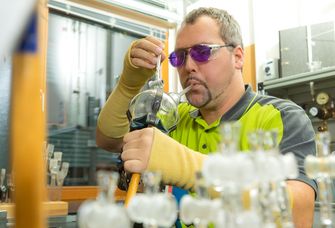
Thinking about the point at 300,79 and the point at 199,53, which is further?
the point at 300,79

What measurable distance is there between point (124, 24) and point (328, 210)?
308 cm

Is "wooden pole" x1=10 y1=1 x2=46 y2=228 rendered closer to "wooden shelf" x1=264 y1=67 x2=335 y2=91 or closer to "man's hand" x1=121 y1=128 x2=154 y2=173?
"man's hand" x1=121 y1=128 x2=154 y2=173

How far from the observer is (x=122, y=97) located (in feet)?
4.45

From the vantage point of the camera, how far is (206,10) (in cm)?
145

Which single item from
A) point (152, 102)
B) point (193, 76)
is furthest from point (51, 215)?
point (152, 102)

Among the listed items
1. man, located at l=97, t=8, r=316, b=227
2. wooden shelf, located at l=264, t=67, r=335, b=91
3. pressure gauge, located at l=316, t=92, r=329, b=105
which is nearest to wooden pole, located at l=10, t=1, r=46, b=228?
man, located at l=97, t=8, r=316, b=227

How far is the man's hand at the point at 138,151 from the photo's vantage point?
0.64 metres

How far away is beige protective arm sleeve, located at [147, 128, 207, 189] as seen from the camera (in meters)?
0.64

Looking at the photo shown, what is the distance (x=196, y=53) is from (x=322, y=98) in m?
1.58

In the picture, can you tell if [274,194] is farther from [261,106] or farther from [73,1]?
[73,1]

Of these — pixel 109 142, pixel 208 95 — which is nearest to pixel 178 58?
pixel 208 95

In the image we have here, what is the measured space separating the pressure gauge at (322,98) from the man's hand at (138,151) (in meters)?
2.18

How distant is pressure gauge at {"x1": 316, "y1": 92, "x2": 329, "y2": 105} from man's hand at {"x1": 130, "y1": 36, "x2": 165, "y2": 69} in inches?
67.2

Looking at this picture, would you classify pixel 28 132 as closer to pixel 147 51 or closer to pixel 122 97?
pixel 147 51
